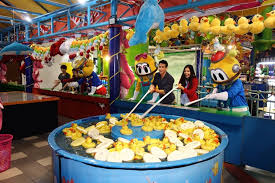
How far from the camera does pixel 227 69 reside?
3.40m

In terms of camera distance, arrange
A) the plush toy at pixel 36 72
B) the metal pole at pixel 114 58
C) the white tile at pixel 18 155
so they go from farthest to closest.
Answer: the plush toy at pixel 36 72, the metal pole at pixel 114 58, the white tile at pixel 18 155

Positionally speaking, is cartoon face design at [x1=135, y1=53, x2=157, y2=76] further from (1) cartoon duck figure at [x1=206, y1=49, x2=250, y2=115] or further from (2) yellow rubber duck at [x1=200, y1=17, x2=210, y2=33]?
(2) yellow rubber duck at [x1=200, y1=17, x2=210, y2=33]

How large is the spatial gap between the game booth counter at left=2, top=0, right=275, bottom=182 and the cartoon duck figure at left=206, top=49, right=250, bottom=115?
0.05 feet

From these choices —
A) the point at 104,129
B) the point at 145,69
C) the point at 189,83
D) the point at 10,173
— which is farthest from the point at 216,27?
the point at 10,173

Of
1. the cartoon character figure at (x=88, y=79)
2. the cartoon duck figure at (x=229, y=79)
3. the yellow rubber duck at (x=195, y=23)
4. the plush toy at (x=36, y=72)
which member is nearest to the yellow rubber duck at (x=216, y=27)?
the yellow rubber duck at (x=195, y=23)

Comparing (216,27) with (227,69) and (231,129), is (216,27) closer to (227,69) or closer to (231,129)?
(227,69)

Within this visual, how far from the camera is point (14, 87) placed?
9.88 m

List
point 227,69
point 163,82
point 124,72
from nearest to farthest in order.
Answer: point 227,69
point 163,82
point 124,72

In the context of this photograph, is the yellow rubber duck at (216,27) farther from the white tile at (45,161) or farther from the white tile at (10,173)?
the white tile at (10,173)

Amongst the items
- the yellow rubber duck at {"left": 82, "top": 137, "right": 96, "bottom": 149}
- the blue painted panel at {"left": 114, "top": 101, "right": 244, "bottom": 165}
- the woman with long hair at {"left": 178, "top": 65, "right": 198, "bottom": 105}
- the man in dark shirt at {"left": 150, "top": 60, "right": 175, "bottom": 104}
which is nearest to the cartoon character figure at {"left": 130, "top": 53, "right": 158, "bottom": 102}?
the man in dark shirt at {"left": 150, "top": 60, "right": 175, "bottom": 104}

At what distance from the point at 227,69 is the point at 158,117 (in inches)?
54.3

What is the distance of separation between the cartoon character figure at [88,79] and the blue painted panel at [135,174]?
4.22 m

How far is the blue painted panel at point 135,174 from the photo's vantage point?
64.7 inches

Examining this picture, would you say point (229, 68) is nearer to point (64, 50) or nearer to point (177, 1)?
point (177, 1)
